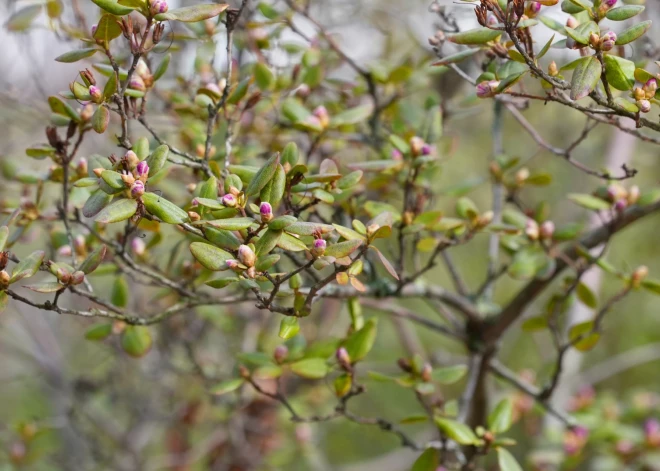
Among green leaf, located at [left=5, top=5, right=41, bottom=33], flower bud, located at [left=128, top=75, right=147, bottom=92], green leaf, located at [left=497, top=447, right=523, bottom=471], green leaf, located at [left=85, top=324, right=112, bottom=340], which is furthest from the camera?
green leaf, located at [left=5, top=5, right=41, bottom=33]

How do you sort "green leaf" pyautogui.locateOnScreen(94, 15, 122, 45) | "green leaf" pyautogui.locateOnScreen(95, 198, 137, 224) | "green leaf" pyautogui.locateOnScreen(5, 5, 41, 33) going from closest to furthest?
"green leaf" pyautogui.locateOnScreen(95, 198, 137, 224) → "green leaf" pyautogui.locateOnScreen(94, 15, 122, 45) → "green leaf" pyautogui.locateOnScreen(5, 5, 41, 33)

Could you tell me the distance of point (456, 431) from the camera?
3.85 ft

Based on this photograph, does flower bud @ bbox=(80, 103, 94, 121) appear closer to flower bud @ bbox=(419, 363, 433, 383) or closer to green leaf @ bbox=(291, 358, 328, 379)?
green leaf @ bbox=(291, 358, 328, 379)

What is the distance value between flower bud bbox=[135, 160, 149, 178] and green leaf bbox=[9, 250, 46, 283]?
0.69 feet

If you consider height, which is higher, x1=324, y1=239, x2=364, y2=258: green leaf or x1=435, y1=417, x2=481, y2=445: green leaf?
x1=324, y1=239, x2=364, y2=258: green leaf

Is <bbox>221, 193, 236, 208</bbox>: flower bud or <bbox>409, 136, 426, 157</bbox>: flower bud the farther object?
<bbox>409, 136, 426, 157</bbox>: flower bud

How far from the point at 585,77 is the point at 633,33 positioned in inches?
4.0

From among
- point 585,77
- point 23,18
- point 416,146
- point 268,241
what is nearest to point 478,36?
point 585,77

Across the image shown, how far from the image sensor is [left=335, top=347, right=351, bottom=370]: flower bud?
1.20 m

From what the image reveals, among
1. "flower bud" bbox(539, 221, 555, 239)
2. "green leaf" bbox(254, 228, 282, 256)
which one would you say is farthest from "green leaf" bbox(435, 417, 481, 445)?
"green leaf" bbox(254, 228, 282, 256)

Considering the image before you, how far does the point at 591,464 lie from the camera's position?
2369 mm

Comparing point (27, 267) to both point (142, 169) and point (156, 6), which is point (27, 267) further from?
point (156, 6)

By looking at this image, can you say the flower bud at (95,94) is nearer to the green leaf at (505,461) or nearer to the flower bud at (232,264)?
the flower bud at (232,264)

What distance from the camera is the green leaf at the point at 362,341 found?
47.5 inches
